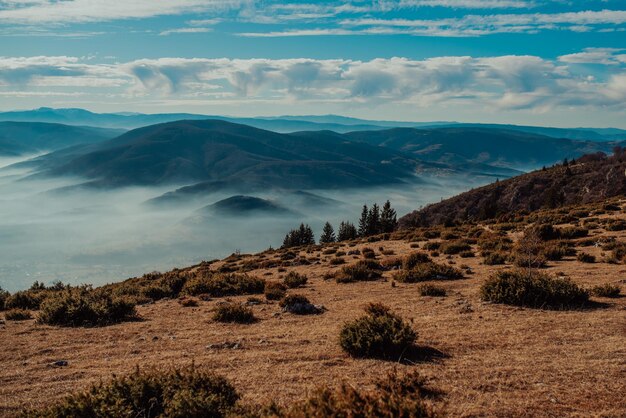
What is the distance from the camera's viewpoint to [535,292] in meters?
14.1

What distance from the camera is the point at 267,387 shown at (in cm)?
875

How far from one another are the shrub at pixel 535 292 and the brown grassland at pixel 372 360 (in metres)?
0.51

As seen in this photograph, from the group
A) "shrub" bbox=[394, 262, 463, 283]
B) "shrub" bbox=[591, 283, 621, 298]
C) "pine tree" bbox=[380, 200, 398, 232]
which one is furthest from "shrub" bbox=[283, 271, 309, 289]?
"pine tree" bbox=[380, 200, 398, 232]

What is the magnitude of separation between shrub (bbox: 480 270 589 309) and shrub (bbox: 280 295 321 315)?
6123 millimetres

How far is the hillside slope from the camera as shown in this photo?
89375 millimetres

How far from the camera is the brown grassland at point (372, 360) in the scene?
8094 millimetres

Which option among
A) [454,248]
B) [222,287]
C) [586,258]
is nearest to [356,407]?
[222,287]

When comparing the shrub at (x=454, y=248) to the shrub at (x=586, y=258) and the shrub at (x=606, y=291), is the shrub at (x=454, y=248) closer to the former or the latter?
the shrub at (x=586, y=258)

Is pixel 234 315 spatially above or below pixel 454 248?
below

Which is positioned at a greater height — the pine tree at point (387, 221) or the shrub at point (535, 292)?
the shrub at point (535, 292)

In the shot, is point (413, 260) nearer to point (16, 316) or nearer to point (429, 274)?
point (429, 274)

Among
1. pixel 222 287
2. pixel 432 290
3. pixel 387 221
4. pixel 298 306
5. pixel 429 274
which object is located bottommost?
pixel 387 221

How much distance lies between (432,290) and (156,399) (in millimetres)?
11699

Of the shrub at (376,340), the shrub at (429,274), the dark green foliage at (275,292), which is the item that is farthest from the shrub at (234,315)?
the shrub at (429,274)
